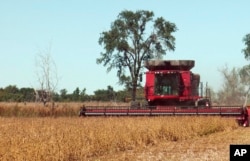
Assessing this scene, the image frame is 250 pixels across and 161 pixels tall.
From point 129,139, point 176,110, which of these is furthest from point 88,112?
point 129,139

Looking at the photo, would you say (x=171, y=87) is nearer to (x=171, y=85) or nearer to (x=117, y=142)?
(x=171, y=85)

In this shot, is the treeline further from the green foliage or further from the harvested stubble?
the harvested stubble

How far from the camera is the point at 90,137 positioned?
11.1m

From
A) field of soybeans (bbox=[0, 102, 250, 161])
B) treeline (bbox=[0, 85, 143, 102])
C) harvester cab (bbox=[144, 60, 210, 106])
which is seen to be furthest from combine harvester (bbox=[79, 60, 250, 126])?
treeline (bbox=[0, 85, 143, 102])

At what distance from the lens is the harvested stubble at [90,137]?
28.4 feet

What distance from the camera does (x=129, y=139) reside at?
12.5 metres

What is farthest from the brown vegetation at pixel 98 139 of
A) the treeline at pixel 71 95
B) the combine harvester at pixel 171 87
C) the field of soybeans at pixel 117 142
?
the treeline at pixel 71 95

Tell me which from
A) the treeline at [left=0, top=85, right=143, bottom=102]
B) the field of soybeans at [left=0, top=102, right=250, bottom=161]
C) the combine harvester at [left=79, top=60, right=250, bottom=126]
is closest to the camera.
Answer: the field of soybeans at [left=0, top=102, right=250, bottom=161]

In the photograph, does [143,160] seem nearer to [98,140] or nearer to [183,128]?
[98,140]

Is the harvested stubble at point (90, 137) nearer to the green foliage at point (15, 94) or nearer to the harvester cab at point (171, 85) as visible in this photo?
the harvester cab at point (171, 85)

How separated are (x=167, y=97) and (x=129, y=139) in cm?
1035

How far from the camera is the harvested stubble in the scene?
28.4ft

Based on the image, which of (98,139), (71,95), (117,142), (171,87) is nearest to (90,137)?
(98,139)

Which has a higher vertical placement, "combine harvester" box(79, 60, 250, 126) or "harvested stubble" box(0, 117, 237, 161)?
"combine harvester" box(79, 60, 250, 126)
